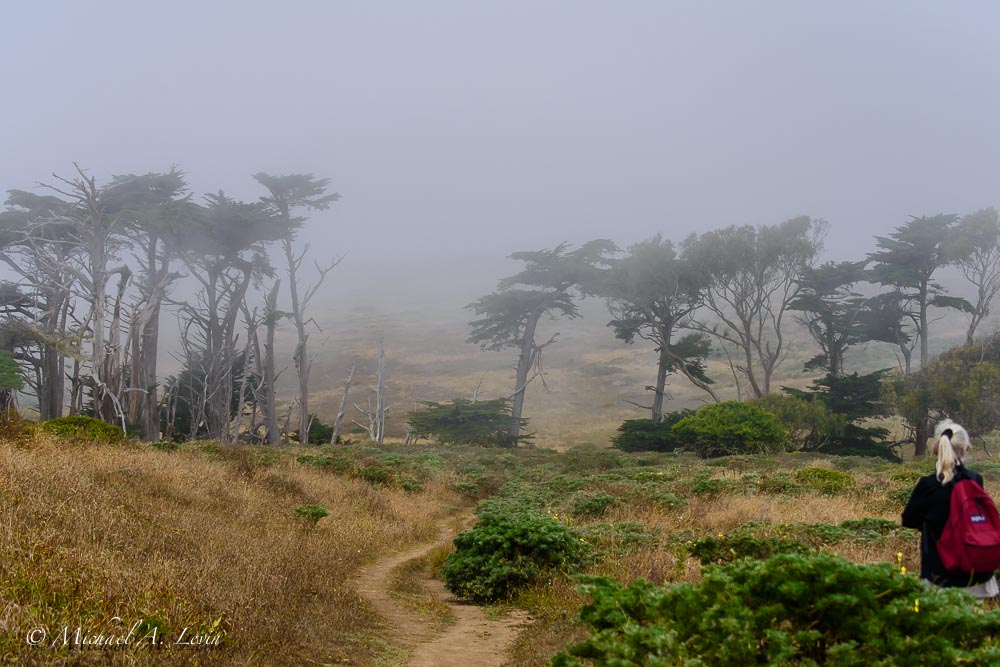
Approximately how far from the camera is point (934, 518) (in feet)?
15.8

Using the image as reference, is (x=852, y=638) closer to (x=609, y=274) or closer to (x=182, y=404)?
(x=609, y=274)

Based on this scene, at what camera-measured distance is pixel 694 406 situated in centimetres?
5931

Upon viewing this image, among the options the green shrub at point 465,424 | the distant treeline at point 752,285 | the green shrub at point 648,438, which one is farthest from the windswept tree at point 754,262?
the green shrub at point 465,424

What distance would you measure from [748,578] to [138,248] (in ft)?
112

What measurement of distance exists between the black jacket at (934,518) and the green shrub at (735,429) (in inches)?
1006

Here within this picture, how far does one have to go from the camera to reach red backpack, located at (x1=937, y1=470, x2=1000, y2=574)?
4.46 metres

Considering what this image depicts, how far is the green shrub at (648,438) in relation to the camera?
3459 centimetres

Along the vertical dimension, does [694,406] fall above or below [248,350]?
below

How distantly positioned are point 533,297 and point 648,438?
1266cm

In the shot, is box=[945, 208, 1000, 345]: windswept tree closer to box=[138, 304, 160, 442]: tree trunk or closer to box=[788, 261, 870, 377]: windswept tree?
box=[788, 261, 870, 377]: windswept tree

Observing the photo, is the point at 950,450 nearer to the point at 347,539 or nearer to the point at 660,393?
the point at 347,539

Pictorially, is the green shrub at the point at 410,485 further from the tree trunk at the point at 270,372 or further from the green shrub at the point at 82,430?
the tree trunk at the point at 270,372

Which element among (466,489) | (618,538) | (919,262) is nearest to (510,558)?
(618,538)

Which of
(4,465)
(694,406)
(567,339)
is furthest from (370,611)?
(567,339)
